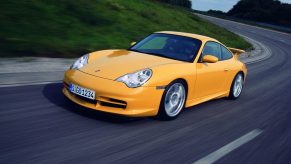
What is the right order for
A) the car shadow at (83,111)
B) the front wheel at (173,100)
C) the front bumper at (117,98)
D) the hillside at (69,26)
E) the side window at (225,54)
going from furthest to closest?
1. the hillside at (69,26)
2. the side window at (225,54)
3. the front wheel at (173,100)
4. the car shadow at (83,111)
5. the front bumper at (117,98)

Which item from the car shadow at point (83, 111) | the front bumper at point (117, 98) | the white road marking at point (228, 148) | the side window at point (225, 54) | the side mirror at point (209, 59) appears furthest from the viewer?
the side window at point (225, 54)

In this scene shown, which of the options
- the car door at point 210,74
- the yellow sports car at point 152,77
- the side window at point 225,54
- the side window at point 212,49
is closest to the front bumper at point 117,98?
the yellow sports car at point 152,77

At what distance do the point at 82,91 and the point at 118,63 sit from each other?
2.91ft

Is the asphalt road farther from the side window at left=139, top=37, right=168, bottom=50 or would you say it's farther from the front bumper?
the side window at left=139, top=37, right=168, bottom=50

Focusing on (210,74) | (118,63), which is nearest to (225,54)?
(210,74)

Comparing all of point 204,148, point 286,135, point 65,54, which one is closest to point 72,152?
point 204,148

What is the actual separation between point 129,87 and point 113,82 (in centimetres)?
25

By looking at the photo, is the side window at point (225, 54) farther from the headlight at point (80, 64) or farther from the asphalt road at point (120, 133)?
the headlight at point (80, 64)

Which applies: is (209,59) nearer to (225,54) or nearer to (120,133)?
(225,54)

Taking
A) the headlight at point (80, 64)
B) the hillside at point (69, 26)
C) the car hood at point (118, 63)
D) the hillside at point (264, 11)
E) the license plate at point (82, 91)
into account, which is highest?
the car hood at point (118, 63)

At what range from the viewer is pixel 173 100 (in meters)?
6.80

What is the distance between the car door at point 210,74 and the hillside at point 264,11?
184 feet

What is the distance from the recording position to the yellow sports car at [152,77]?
19.9ft

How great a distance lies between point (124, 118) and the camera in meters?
6.10
